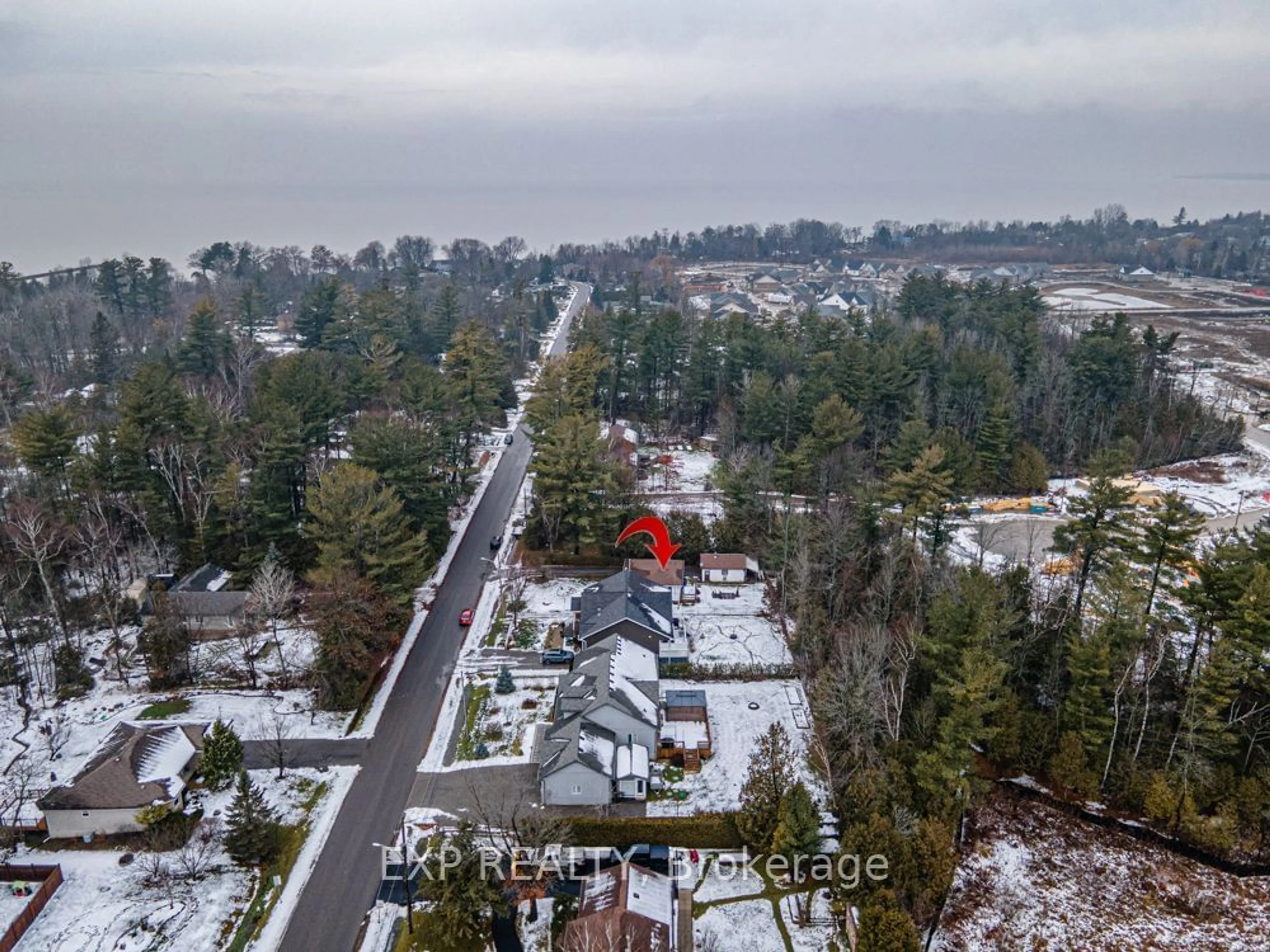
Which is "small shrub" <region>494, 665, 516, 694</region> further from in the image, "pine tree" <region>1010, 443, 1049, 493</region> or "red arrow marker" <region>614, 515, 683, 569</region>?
"pine tree" <region>1010, 443, 1049, 493</region>

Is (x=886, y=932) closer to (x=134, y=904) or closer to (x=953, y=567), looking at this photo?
(x=953, y=567)

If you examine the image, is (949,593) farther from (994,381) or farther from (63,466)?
(63,466)

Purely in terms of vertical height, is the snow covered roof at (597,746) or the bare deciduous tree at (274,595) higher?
the bare deciduous tree at (274,595)

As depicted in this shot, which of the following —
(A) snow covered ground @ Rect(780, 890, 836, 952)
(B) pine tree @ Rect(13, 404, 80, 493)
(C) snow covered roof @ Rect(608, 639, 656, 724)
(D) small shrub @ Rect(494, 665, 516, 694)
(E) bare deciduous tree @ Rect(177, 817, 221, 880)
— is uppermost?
(B) pine tree @ Rect(13, 404, 80, 493)

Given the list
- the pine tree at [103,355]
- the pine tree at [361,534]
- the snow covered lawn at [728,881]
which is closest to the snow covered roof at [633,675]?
the snow covered lawn at [728,881]

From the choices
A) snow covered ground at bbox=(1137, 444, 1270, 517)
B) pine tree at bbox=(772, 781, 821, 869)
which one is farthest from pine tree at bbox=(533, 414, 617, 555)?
snow covered ground at bbox=(1137, 444, 1270, 517)
